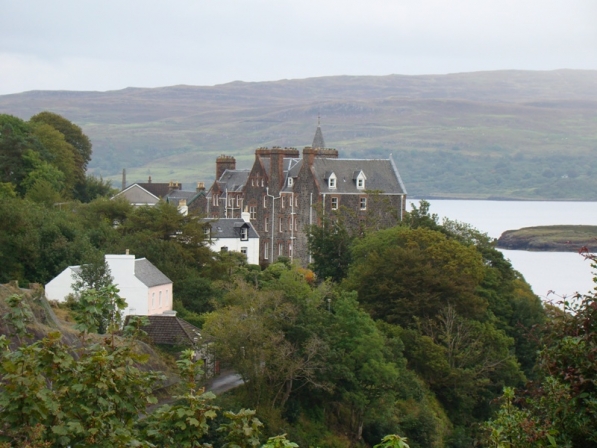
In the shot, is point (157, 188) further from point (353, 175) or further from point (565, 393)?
point (565, 393)

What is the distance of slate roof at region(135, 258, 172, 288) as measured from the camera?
49.3 metres

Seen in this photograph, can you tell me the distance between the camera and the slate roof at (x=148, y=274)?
49303mm

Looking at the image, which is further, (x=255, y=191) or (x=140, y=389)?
(x=255, y=191)

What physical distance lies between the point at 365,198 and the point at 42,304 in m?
50.3

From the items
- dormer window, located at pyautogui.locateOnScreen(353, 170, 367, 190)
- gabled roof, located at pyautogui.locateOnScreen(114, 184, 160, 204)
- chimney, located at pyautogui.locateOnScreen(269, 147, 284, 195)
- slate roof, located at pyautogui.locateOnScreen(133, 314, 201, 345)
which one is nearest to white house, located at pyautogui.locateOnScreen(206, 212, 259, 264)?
dormer window, located at pyautogui.locateOnScreen(353, 170, 367, 190)

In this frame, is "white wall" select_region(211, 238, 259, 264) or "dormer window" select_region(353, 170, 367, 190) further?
"dormer window" select_region(353, 170, 367, 190)

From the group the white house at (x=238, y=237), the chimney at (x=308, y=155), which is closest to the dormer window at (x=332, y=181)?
the chimney at (x=308, y=155)

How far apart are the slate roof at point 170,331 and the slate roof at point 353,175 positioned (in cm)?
4245

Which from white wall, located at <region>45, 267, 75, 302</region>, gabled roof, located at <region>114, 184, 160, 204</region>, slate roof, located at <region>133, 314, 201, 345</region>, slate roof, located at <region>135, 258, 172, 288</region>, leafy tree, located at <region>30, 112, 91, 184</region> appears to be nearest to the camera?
slate roof, located at <region>133, 314, 201, 345</region>

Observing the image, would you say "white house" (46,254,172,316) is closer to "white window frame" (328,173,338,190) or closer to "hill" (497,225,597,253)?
"white window frame" (328,173,338,190)

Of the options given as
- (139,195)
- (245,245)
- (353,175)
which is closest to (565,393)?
(245,245)

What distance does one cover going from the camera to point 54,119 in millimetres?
102312

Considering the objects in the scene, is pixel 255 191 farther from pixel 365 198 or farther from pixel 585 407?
pixel 585 407

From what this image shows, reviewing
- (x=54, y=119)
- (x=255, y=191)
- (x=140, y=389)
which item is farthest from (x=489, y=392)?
(x=54, y=119)
